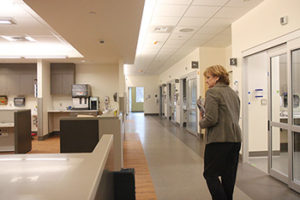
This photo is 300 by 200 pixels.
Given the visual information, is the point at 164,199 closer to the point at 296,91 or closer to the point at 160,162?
the point at 160,162

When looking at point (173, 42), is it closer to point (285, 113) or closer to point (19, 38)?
point (285, 113)

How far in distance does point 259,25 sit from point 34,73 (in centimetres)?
728

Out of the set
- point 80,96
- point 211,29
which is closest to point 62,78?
point 80,96

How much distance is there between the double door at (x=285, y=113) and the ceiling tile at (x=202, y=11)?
1287mm

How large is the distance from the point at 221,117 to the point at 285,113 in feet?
6.99

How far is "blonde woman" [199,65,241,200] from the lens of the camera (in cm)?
203

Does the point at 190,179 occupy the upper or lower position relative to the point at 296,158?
lower

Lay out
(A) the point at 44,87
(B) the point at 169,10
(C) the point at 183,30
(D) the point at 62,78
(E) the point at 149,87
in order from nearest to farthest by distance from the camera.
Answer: (B) the point at 169,10 → (C) the point at 183,30 → (A) the point at 44,87 → (D) the point at 62,78 → (E) the point at 149,87

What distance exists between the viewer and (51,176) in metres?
0.79

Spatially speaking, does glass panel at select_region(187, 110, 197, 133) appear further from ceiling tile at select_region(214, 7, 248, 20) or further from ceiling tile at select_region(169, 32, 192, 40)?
ceiling tile at select_region(214, 7, 248, 20)

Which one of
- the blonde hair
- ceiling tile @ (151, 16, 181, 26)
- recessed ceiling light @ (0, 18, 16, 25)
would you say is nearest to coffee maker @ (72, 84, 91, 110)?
recessed ceiling light @ (0, 18, 16, 25)

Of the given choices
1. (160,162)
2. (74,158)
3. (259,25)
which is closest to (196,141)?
(160,162)

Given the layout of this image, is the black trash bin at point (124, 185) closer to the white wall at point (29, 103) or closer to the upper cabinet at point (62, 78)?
the upper cabinet at point (62, 78)

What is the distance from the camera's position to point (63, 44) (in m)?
6.46
